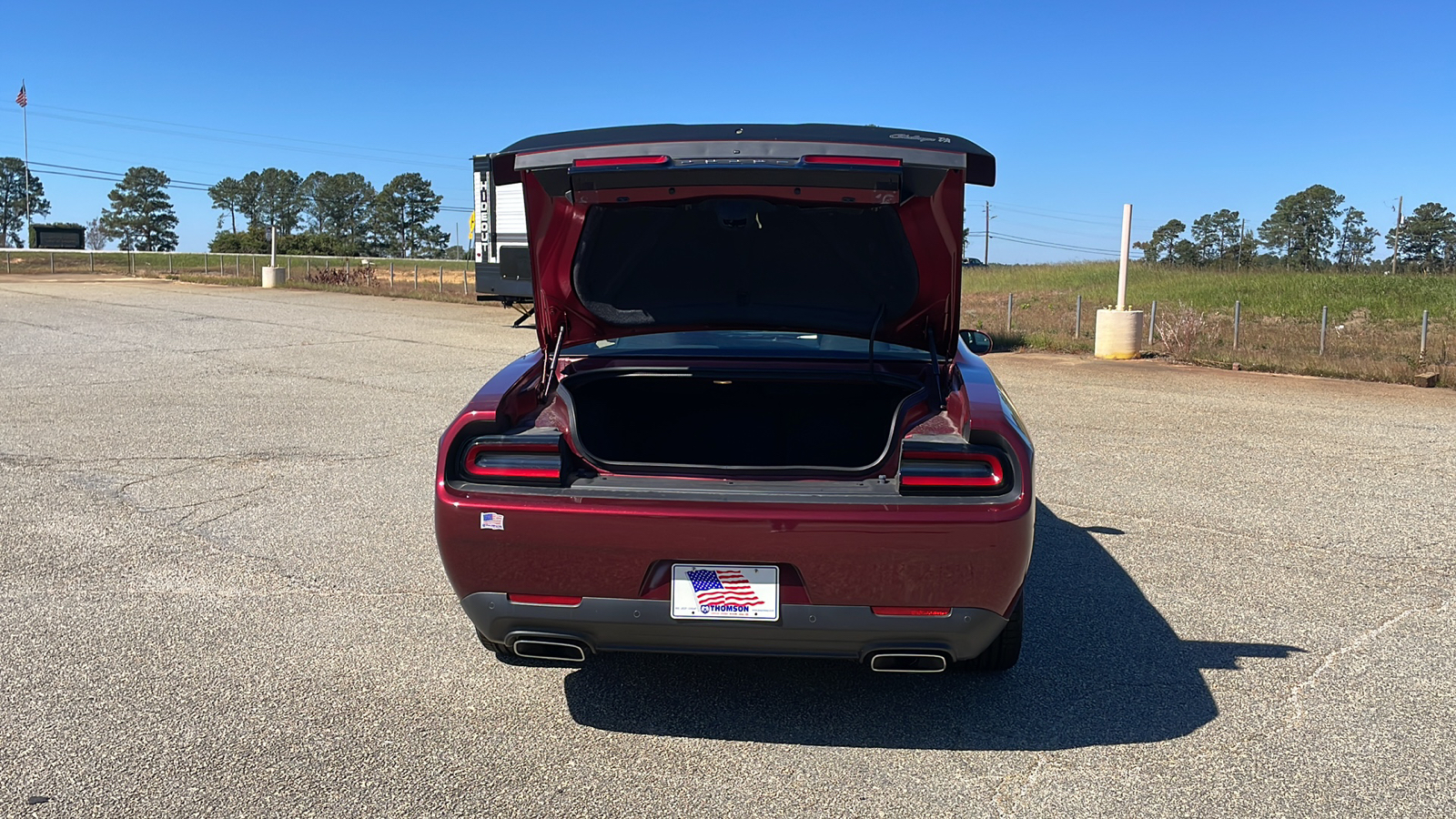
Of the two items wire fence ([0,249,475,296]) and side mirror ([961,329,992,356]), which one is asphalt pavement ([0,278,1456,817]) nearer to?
side mirror ([961,329,992,356])

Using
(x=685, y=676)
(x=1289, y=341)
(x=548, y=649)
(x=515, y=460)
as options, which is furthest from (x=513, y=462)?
(x=1289, y=341)

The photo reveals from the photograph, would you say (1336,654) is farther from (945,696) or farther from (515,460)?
(515,460)

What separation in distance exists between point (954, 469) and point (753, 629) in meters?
0.73

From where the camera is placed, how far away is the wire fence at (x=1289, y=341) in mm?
13883

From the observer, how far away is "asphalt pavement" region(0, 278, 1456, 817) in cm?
298

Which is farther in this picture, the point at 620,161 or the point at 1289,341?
the point at 1289,341

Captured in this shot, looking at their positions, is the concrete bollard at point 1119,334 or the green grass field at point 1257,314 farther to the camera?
the concrete bollard at point 1119,334

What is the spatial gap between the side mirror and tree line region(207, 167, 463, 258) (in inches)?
3925

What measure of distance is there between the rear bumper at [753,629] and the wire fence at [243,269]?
27.0m

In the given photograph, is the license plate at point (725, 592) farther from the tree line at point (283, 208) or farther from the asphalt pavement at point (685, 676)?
the tree line at point (283, 208)

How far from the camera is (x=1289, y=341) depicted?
58.9 ft

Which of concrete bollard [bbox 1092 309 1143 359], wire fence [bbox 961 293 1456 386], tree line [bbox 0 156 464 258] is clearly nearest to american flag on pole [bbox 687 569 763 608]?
wire fence [bbox 961 293 1456 386]

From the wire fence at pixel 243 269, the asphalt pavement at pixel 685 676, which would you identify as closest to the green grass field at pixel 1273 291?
the wire fence at pixel 243 269

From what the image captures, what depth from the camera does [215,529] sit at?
565 cm
